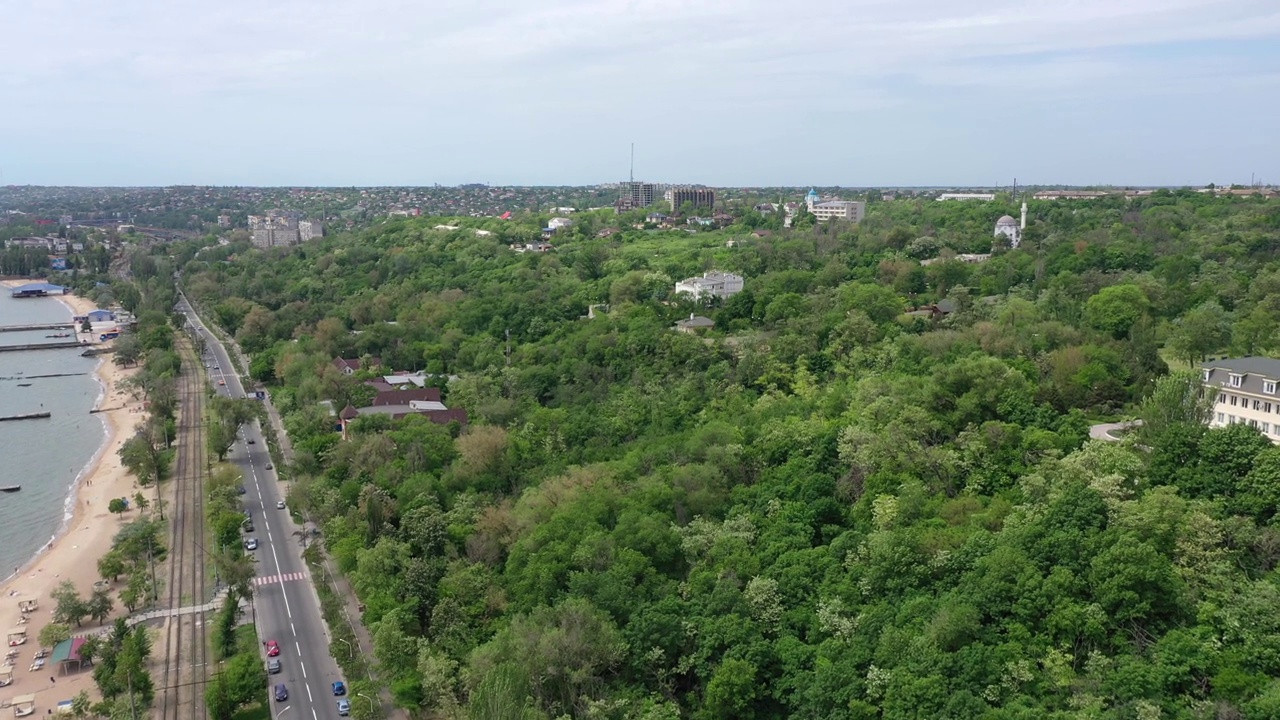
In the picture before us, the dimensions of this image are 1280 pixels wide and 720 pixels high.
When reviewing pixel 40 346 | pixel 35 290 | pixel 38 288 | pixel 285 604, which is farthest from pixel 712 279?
pixel 38 288

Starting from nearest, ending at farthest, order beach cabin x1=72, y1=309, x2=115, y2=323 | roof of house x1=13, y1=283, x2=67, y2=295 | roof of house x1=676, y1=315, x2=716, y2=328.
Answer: roof of house x1=676, y1=315, x2=716, y2=328
beach cabin x1=72, y1=309, x2=115, y2=323
roof of house x1=13, y1=283, x2=67, y2=295

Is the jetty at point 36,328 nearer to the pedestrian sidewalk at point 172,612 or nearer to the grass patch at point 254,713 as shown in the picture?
the pedestrian sidewalk at point 172,612

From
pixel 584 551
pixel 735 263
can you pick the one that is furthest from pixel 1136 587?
pixel 735 263

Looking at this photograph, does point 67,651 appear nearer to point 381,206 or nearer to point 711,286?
point 711,286

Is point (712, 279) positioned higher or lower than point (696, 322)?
higher

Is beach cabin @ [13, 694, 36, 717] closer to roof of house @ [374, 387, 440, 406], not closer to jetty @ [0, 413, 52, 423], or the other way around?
roof of house @ [374, 387, 440, 406]

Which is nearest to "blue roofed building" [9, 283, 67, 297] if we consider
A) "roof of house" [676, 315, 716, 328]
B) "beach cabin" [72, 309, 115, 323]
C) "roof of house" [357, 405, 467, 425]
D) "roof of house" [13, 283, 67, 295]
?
"roof of house" [13, 283, 67, 295]

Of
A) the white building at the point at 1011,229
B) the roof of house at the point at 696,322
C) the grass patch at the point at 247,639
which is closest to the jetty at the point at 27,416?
the grass patch at the point at 247,639
